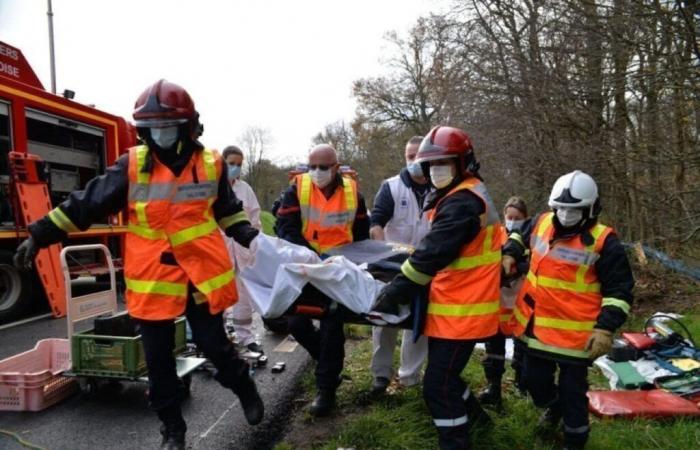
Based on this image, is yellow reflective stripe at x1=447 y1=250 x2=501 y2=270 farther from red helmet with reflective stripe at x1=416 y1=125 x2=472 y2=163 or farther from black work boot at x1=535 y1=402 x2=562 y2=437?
black work boot at x1=535 y1=402 x2=562 y2=437

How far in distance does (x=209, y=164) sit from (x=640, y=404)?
342cm

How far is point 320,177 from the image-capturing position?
4000 millimetres

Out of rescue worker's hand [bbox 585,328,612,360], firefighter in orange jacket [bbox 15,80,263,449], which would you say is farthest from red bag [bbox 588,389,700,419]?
firefighter in orange jacket [bbox 15,80,263,449]

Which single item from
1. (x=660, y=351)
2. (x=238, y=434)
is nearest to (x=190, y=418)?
(x=238, y=434)

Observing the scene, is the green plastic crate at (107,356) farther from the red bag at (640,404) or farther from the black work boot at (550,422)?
the red bag at (640,404)

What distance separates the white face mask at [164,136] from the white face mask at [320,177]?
1.35 metres

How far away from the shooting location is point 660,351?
15.4 feet

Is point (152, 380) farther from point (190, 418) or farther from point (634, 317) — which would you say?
point (634, 317)

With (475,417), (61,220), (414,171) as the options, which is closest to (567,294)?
(475,417)

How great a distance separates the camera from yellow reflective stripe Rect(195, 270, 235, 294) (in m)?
2.80

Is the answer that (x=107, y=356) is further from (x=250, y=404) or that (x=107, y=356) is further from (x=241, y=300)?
(x=241, y=300)

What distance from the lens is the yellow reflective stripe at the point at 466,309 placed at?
2.81 metres

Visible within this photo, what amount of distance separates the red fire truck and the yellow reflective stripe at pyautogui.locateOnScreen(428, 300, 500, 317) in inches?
234

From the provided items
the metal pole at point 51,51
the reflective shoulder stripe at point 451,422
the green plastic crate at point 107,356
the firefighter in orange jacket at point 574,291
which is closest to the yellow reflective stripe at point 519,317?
the firefighter in orange jacket at point 574,291
